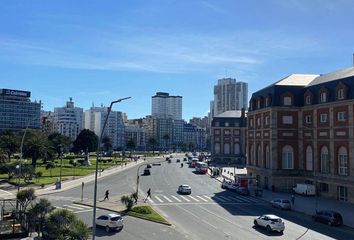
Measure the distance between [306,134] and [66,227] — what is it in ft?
169

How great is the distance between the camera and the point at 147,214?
4578cm

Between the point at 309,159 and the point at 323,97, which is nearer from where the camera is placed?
the point at 323,97

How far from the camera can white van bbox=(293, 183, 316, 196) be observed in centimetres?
6469

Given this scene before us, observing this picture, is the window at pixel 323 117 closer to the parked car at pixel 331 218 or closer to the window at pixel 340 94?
the window at pixel 340 94

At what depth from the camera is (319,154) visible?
217 ft

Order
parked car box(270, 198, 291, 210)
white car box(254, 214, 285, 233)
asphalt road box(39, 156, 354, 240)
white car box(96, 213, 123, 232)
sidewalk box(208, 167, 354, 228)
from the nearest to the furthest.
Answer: asphalt road box(39, 156, 354, 240) → white car box(96, 213, 123, 232) → white car box(254, 214, 285, 233) → sidewalk box(208, 167, 354, 228) → parked car box(270, 198, 291, 210)

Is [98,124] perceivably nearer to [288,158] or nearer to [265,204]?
[265,204]

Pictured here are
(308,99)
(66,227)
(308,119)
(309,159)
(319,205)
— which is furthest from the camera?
(308,119)

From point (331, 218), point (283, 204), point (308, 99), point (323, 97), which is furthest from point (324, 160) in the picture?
point (331, 218)

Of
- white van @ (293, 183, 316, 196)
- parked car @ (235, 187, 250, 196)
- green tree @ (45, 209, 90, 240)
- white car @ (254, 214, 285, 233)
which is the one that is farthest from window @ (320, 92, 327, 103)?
green tree @ (45, 209, 90, 240)

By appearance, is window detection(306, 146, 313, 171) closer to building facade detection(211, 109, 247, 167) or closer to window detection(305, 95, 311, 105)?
window detection(305, 95, 311, 105)

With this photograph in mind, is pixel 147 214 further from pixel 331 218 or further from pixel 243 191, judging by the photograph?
pixel 243 191

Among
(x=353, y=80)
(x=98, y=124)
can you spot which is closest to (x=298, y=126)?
(x=353, y=80)

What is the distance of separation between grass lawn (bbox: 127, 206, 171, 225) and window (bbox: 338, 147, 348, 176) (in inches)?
1127
